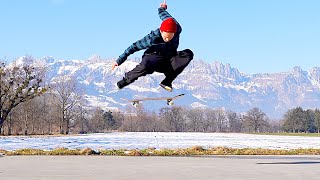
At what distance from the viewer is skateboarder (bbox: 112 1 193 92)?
9.98 metres

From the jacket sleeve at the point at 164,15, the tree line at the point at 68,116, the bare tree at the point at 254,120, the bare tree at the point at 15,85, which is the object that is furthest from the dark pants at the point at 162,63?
the bare tree at the point at 254,120

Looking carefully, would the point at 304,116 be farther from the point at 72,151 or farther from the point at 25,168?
the point at 25,168

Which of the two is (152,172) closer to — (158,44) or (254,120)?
(158,44)

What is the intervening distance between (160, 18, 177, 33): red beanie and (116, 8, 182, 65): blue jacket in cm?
14

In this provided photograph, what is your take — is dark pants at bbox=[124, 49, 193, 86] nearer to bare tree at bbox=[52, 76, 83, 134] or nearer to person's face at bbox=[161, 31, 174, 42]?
person's face at bbox=[161, 31, 174, 42]

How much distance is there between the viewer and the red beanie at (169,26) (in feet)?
32.3

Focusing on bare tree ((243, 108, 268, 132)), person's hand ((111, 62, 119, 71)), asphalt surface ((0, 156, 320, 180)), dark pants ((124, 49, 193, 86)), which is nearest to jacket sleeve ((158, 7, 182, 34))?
dark pants ((124, 49, 193, 86))

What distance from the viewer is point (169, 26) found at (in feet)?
32.3

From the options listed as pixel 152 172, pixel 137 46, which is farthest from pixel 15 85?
pixel 137 46

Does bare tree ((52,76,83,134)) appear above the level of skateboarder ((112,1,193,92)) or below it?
above

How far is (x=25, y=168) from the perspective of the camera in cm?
1691

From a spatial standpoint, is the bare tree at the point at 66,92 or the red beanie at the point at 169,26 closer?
the red beanie at the point at 169,26

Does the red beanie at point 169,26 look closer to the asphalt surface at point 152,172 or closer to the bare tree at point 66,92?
the asphalt surface at point 152,172

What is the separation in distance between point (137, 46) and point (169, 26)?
3.55 feet
